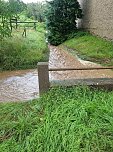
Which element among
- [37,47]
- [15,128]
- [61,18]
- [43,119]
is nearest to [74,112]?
[43,119]

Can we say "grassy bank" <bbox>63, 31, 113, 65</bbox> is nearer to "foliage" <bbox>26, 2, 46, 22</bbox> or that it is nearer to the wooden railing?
the wooden railing

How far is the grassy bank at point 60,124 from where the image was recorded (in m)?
4.12

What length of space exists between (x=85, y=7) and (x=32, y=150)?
15979 millimetres

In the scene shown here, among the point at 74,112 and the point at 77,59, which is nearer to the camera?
the point at 74,112

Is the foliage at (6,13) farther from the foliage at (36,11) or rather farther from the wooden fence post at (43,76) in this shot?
the foliage at (36,11)

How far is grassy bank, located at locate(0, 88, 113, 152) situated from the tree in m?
12.9

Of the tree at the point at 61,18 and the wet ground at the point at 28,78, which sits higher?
the tree at the point at 61,18

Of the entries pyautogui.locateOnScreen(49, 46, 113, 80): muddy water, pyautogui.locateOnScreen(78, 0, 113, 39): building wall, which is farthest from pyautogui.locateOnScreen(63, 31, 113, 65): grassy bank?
pyautogui.locateOnScreen(78, 0, 113, 39): building wall

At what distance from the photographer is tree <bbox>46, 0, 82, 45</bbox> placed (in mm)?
17828

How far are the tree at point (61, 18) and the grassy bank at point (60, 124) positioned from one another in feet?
42.3

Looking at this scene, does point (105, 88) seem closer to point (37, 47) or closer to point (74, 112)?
point (74, 112)

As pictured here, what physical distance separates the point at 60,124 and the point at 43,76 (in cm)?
145

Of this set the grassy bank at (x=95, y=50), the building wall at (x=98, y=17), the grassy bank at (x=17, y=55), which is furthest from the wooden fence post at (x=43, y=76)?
the building wall at (x=98, y=17)

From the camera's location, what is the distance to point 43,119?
4730mm
